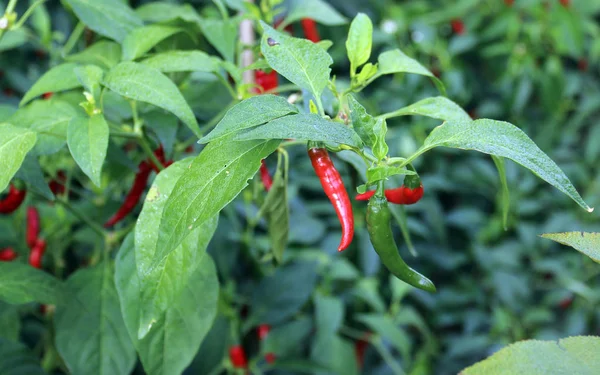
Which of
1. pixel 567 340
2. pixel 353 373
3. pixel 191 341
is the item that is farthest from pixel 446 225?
pixel 567 340

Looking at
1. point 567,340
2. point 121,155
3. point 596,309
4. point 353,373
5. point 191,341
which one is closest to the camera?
point 567,340

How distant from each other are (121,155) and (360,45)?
0.43 meters

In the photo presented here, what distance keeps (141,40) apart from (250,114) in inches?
14.3

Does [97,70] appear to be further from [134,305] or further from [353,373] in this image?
[353,373]

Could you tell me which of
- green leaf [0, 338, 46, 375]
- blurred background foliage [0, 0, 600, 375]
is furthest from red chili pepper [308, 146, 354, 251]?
Answer: blurred background foliage [0, 0, 600, 375]

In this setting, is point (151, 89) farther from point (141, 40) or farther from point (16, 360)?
point (16, 360)

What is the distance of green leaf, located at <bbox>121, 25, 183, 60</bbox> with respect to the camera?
3.13ft

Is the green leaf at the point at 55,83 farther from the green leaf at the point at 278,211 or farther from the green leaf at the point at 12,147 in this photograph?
the green leaf at the point at 278,211

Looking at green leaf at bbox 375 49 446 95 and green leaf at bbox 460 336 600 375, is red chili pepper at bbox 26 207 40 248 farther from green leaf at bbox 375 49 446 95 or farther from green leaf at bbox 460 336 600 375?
green leaf at bbox 460 336 600 375

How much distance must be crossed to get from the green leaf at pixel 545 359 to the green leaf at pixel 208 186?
0.99ft

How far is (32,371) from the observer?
42.2 inches

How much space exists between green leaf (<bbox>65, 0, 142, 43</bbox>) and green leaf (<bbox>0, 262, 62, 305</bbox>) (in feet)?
1.27

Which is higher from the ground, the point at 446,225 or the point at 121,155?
the point at 121,155

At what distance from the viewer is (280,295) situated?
1.57 metres
